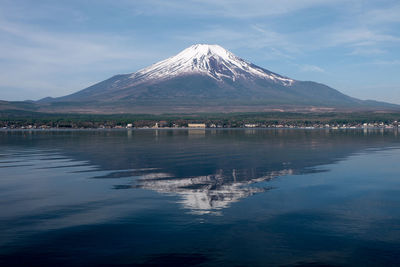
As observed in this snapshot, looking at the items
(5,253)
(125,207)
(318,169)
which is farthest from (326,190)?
(5,253)

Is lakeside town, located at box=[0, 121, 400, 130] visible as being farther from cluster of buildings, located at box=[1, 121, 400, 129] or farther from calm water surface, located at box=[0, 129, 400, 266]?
calm water surface, located at box=[0, 129, 400, 266]

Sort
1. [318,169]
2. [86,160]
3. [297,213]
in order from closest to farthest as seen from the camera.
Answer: [297,213], [318,169], [86,160]

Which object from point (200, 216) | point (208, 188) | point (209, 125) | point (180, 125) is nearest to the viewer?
point (200, 216)

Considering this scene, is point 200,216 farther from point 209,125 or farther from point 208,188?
point 209,125


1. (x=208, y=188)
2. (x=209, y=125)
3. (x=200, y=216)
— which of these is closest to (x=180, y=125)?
(x=209, y=125)

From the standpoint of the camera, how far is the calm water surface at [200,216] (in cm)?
1217

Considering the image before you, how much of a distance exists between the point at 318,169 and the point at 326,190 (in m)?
7.98

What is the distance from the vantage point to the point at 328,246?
1288 cm

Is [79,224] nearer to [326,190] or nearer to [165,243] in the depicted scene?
[165,243]

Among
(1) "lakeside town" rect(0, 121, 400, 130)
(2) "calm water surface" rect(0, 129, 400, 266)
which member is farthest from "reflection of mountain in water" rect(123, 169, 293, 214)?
(1) "lakeside town" rect(0, 121, 400, 130)

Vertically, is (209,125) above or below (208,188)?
above

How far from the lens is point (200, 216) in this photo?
52.1ft

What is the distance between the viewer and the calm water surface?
1217cm

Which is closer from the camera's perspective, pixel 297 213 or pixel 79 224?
pixel 79 224
